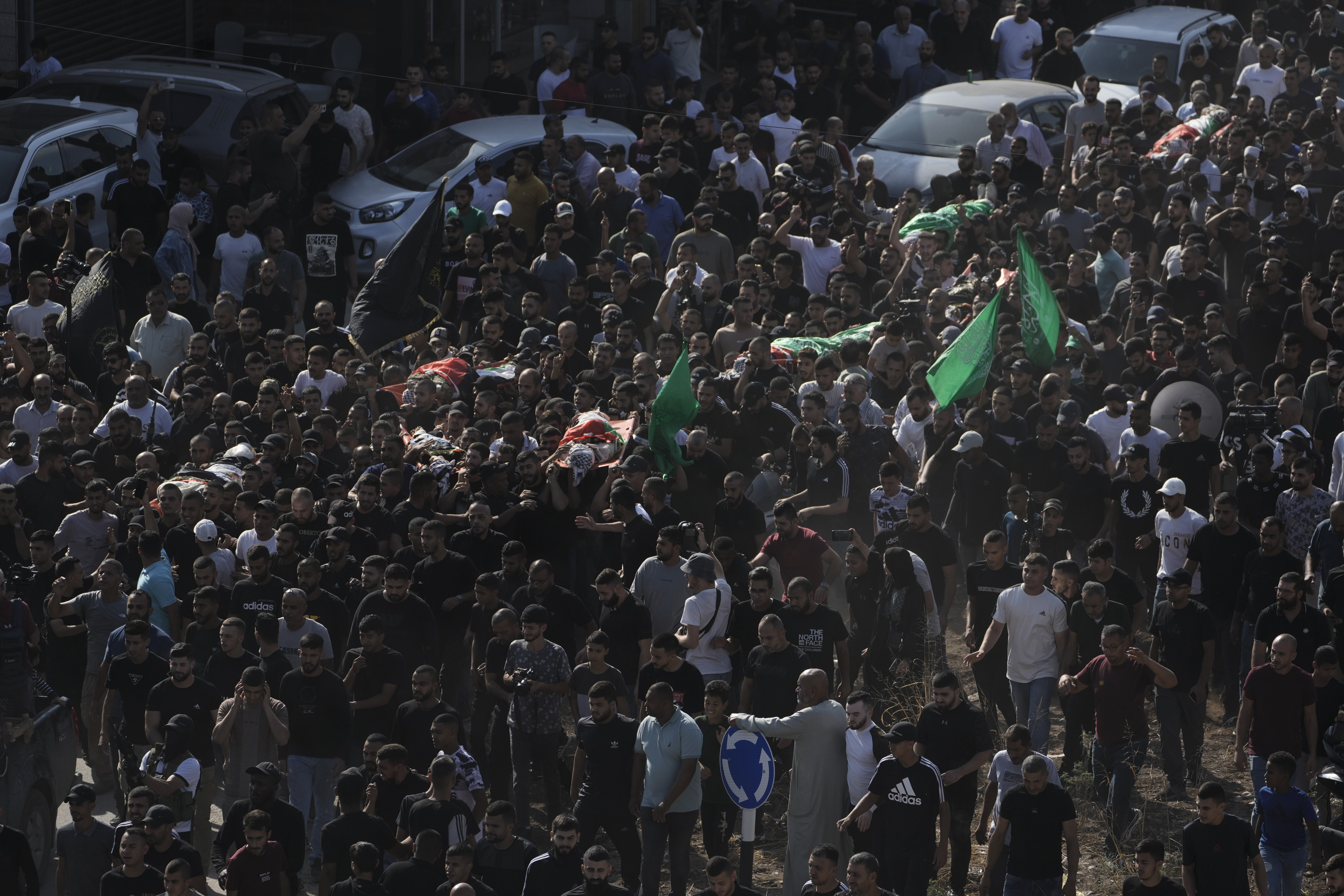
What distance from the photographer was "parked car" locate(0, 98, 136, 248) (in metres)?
19.4

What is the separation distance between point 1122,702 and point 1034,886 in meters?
1.79

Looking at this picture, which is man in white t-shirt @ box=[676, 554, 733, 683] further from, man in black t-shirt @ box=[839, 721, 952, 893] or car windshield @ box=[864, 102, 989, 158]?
car windshield @ box=[864, 102, 989, 158]

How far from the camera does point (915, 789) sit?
10469mm

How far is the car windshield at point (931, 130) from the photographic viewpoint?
839 inches

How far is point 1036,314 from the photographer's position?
15.5m

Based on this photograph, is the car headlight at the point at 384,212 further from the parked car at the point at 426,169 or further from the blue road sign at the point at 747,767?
the blue road sign at the point at 747,767

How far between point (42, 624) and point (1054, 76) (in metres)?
15.5

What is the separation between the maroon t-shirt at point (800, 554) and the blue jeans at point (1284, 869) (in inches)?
140

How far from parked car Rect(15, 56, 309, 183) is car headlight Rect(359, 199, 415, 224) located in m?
2.02

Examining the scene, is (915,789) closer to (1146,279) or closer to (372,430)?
(372,430)

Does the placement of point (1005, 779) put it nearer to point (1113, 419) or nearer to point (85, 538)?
point (1113, 419)

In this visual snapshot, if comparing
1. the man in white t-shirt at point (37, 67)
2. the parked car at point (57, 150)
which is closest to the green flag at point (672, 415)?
the parked car at point (57, 150)

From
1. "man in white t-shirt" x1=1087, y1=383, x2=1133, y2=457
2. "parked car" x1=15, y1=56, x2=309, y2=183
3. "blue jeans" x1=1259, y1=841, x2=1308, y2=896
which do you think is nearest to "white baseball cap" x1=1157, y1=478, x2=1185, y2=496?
"man in white t-shirt" x1=1087, y1=383, x2=1133, y2=457

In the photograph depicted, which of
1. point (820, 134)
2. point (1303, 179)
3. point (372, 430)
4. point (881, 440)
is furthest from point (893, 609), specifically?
point (820, 134)
